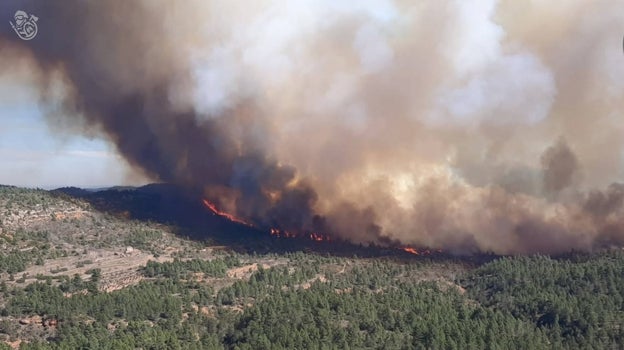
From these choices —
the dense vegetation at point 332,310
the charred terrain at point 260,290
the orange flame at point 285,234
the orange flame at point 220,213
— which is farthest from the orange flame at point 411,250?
the orange flame at point 220,213

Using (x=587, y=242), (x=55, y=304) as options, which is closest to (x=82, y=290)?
(x=55, y=304)

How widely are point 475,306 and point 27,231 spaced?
1793 inches

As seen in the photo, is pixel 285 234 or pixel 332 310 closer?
pixel 332 310

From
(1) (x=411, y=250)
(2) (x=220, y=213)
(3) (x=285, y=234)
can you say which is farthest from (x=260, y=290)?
(2) (x=220, y=213)

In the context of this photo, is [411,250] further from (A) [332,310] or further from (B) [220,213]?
(A) [332,310]

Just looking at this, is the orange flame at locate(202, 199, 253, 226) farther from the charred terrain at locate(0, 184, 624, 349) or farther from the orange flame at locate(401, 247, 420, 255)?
the orange flame at locate(401, 247, 420, 255)

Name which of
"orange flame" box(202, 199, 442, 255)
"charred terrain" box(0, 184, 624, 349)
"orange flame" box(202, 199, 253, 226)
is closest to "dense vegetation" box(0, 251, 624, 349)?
"charred terrain" box(0, 184, 624, 349)

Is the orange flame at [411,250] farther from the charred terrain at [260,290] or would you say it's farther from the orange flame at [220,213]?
the orange flame at [220,213]

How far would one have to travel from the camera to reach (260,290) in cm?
6078

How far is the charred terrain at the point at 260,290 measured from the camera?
1987 inches

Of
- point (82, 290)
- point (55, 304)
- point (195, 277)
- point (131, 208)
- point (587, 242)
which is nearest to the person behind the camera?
point (55, 304)

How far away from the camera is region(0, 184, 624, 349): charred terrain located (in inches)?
1987

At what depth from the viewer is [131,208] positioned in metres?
88.0

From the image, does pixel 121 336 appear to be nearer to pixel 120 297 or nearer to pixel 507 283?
pixel 120 297
